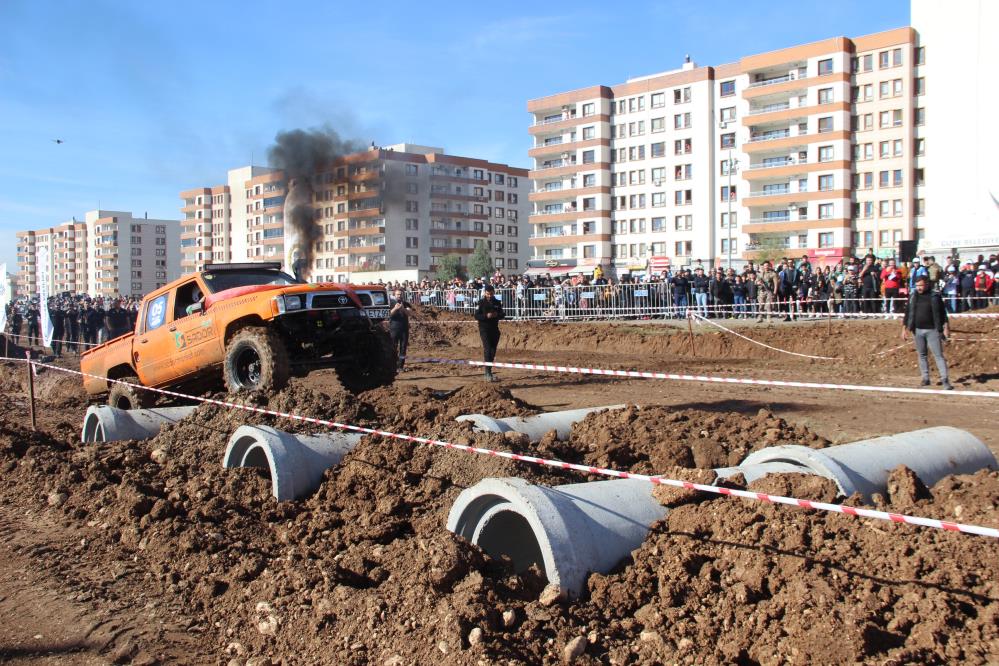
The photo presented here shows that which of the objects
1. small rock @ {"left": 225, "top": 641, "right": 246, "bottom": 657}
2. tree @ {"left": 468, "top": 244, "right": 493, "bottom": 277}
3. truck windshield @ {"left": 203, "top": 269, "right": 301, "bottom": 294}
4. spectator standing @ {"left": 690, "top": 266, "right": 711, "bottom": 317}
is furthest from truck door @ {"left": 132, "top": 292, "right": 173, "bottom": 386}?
tree @ {"left": 468, "top": 244, "right": 493, "bottom": 277}

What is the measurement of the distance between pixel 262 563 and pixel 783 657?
324 centimetres

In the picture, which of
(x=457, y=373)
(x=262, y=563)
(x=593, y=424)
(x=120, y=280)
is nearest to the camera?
(x=262, y=563)

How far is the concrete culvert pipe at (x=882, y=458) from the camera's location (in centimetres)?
527

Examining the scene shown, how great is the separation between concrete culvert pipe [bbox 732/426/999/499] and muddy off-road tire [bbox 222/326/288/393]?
543 centimetres

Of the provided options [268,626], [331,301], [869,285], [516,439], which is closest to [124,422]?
[331,301]

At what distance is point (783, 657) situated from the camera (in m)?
3.64

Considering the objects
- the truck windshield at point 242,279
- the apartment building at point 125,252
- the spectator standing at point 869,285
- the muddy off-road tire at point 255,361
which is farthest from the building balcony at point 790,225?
the apartment building at point 125,252

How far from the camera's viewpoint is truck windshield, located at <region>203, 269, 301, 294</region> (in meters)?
10.8

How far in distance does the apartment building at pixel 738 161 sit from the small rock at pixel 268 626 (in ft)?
148

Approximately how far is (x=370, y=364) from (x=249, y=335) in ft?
5.82

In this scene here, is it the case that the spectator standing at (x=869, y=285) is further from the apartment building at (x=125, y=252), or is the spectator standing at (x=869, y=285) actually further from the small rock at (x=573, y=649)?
the apartment building at (x=125, y=252)

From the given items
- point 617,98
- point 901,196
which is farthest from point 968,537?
point 617,98

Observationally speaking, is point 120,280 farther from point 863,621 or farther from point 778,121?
point 863,621

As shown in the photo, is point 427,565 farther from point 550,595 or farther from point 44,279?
point 44,279
